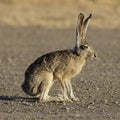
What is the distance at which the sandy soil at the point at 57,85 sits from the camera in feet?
33.5

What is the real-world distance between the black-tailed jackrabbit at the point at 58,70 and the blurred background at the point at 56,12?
2078cm

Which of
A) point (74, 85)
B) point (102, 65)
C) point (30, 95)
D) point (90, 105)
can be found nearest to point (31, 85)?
point (30, 95)

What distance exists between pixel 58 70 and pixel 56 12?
26821 mm

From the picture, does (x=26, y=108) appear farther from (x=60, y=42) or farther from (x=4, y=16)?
(x=4, y=16)

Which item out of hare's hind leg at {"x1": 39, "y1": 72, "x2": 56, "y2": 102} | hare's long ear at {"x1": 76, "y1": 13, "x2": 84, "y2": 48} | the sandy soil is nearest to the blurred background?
the sandy soil

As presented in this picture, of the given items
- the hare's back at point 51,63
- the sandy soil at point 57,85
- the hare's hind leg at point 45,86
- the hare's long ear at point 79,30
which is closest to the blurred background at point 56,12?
the sandy soil at point 57,85

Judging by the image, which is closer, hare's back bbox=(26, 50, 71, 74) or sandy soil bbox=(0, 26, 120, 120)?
sandy soil bbox=(0, 26, 120, 120)

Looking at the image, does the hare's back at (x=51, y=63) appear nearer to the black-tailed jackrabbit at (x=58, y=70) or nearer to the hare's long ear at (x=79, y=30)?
the black-tailed jackrabbit at (x=58, y=70)

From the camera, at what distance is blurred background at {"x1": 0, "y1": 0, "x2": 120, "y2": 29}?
111 feet

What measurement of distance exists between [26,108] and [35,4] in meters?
32.6

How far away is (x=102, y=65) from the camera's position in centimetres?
1705

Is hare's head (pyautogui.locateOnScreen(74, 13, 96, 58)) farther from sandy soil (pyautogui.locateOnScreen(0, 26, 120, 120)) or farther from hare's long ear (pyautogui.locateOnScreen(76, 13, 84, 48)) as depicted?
sandy soil (pyautogui.locateOnScreen(0, 26, 120, 120))

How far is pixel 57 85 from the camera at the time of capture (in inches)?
529

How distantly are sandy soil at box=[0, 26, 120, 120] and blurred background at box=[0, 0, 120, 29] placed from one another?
746 centimetres
